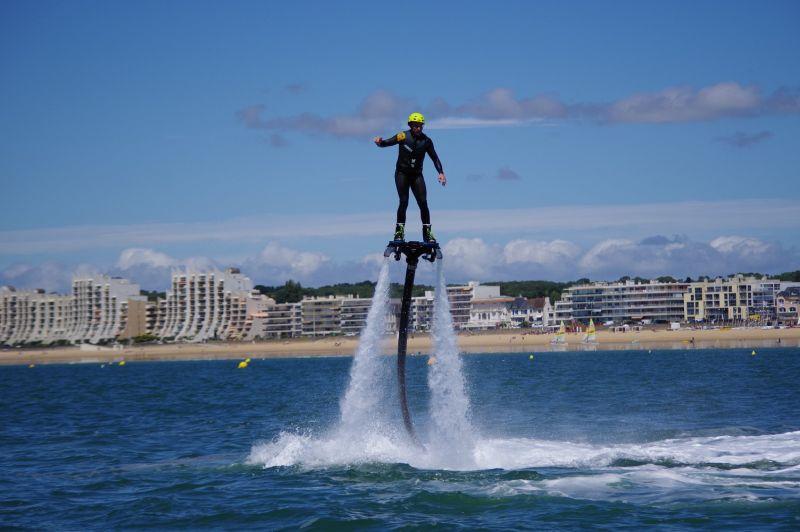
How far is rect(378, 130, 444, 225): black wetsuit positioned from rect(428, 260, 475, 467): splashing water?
5.75 feet

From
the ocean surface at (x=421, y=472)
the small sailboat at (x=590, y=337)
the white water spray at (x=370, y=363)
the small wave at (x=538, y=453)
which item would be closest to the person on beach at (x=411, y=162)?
the white water spray at (x=370, y=363)

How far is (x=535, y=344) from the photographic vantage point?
198625mm

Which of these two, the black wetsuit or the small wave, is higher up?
the black wetsuit

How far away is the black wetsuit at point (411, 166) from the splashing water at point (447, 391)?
1752 millimetres

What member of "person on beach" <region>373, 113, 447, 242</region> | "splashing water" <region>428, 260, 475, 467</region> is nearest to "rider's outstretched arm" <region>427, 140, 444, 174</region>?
"person on beach" <region>373, 113, 447, 242</region>

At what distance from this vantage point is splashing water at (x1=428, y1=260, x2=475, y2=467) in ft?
76.6

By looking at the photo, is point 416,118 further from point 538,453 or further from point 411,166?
point 538,453

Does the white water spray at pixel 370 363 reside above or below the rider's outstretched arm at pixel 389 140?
below

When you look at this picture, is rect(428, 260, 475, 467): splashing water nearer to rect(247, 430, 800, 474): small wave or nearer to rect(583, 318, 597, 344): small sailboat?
rect(247, 430, 800, 474): small wave

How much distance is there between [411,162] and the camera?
20297 mm

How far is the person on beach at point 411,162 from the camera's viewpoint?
66.1 ft

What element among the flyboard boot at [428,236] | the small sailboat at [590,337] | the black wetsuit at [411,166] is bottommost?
the small sailboat at [590,337]

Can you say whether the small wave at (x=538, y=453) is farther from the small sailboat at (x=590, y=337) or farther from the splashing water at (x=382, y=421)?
the small sailboat at (x=590, y=337)

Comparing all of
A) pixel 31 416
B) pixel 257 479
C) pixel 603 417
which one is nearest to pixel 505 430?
pixel 603 417
